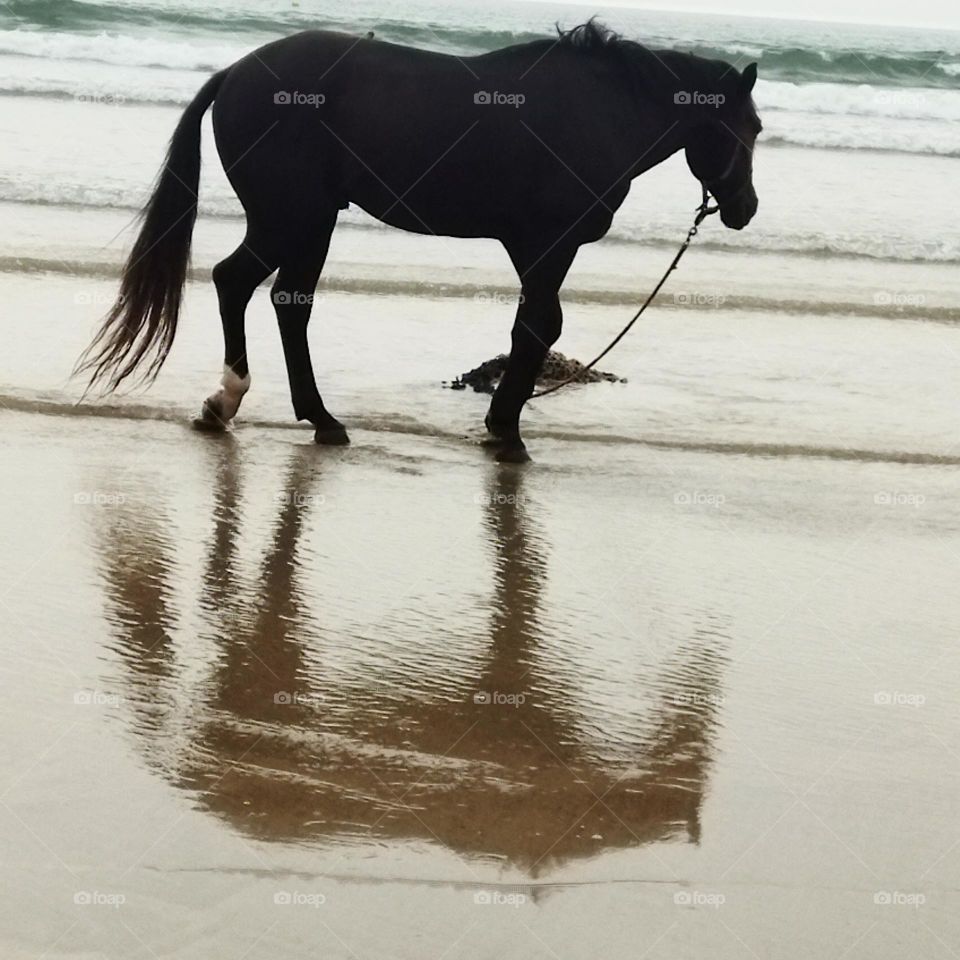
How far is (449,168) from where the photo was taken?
501cm

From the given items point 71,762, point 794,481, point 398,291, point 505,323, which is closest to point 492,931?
point 71,762

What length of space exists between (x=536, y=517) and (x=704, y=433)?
1.36 meters

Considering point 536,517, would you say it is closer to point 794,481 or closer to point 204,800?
point 794,481

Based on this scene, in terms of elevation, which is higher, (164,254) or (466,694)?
(164,254)
